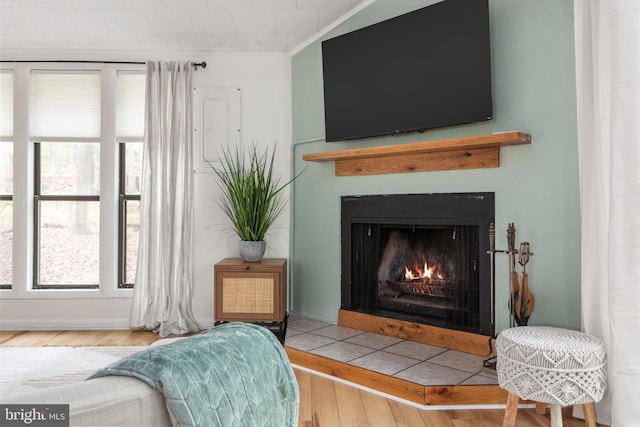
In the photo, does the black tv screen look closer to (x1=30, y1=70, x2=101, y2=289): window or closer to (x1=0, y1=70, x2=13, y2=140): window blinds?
(x1=30, y1=70, x2=101, y2=289): window

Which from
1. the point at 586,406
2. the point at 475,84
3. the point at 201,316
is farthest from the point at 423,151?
the point at 201,316

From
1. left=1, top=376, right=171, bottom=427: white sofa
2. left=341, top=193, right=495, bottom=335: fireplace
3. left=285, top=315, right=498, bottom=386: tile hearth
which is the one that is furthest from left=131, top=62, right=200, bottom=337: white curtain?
left=1, top=376, right=171, bottom=427: white sofa

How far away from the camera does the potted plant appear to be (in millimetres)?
3806

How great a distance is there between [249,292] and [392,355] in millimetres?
1219

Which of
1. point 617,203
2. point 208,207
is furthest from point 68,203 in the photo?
point 617,203

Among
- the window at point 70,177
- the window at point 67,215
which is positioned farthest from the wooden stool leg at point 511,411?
the window at point 67,215

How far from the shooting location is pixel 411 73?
10.4 feet

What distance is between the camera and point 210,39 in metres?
4.07

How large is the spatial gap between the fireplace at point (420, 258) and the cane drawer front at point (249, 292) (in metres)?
0.51

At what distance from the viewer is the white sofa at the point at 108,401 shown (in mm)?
747

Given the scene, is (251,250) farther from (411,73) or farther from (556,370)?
(556,370)

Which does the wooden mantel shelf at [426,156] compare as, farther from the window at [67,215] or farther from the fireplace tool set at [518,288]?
the window at [67,215]

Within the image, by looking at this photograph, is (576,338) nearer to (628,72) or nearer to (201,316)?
(628,72)

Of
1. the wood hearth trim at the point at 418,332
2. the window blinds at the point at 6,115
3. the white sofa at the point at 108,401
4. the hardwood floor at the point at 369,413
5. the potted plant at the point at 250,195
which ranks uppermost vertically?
the window blinds at the point at 6,115
